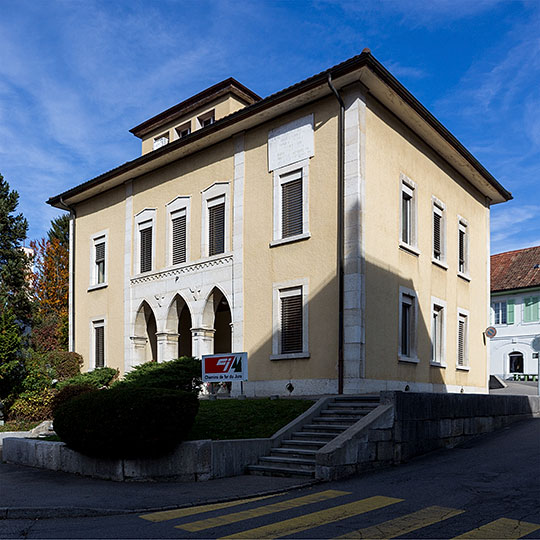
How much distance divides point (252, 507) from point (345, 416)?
4651mm

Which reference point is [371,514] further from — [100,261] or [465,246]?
[100,261]

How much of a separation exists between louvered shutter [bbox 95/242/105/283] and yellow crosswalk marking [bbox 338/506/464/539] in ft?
62.9

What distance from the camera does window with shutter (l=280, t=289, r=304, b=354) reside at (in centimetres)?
1758

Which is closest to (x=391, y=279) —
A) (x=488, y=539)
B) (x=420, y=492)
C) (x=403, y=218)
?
(x=403, y=218)

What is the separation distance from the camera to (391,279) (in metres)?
17.7

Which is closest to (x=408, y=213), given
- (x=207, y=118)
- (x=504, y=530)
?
(x=207, y=118)

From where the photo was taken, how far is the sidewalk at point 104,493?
8.55 m

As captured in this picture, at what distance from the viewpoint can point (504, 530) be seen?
24.3 feet

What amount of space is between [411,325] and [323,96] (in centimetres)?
691

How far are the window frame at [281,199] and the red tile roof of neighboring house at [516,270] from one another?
3222cm

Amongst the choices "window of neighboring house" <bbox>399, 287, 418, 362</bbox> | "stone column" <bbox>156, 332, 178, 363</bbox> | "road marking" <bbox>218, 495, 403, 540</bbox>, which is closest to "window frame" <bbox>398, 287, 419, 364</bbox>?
"window of neighboring house" <bbox>399, 287, 418, 362</bbox>

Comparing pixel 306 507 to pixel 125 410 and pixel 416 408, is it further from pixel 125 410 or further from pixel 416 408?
pixel 416 408

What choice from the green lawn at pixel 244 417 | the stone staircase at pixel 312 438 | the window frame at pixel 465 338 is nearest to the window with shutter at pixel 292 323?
the green lawn at pixel 244 417

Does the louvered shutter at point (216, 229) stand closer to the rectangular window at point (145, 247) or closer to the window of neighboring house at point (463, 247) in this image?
the rectangular window at point (145, 247)
